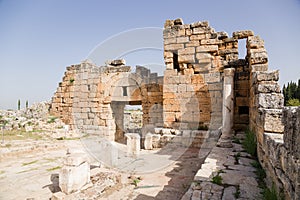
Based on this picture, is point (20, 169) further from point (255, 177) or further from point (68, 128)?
point (68, 128)

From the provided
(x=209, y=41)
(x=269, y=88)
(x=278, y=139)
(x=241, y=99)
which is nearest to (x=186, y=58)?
(x=209, y=41)

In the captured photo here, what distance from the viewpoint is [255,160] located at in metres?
3.77

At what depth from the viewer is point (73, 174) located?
3.91 m

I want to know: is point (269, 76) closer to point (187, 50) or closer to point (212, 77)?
point (212, 77)

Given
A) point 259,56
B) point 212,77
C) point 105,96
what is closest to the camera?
point 259,56

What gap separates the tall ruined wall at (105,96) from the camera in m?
10.4

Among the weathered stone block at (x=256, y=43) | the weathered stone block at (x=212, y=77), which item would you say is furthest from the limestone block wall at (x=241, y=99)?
the weathered stone block at (x=256, y=43)

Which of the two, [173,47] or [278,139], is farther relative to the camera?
[173,47]

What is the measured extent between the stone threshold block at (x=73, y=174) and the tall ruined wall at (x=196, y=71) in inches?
176

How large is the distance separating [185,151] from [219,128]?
1.71 metres

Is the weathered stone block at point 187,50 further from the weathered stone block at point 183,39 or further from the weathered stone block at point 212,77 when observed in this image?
the weathered stone block at point 212,77

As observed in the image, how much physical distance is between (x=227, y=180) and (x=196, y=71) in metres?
5.65

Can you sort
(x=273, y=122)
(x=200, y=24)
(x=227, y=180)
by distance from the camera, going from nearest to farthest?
(x=227, y=180) → (x=273, y=122) → (x=200, y=24)

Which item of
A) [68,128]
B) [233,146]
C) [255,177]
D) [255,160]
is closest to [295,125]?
[255,177]
